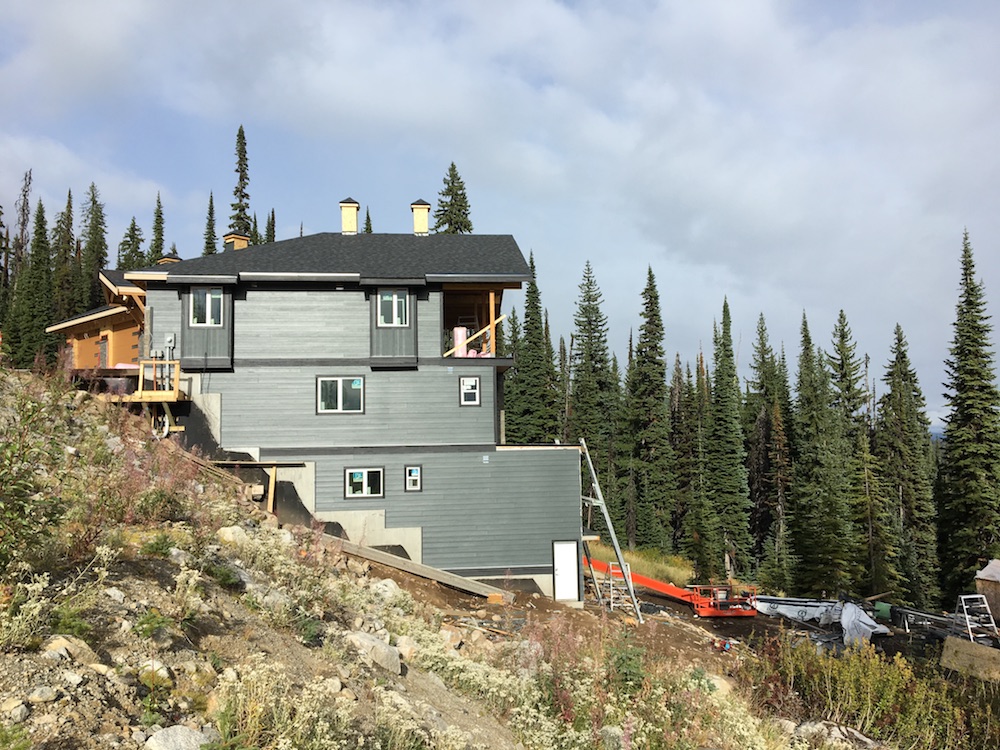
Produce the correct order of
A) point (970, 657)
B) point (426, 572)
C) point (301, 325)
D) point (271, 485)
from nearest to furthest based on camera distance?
point (970, 657), point (426, 572), point (271, 485), point (301, 325)

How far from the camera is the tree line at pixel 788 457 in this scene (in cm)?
3925

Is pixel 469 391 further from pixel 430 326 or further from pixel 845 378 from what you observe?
pixel 845 378

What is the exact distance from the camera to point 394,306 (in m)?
22.5

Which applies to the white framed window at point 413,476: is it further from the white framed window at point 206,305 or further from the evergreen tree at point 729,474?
the evergreen tree at point 729,474

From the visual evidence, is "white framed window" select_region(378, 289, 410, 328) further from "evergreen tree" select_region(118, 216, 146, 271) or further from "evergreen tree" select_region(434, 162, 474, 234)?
"evergreen tree" select_region(118, 216, 146, 271)

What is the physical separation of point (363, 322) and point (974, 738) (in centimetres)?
1853

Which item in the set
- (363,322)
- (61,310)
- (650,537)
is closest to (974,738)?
(363,322)

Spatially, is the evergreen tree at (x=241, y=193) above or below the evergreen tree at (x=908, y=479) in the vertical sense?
above

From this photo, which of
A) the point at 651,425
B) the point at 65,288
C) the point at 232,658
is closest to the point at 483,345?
the point at 232,658

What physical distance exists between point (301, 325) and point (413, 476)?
6.24 metres

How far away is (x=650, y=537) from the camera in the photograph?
56.3 meters

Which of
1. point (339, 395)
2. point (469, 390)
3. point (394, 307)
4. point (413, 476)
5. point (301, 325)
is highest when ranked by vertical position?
point (394, 307)

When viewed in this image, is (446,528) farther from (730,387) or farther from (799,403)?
(799,403)

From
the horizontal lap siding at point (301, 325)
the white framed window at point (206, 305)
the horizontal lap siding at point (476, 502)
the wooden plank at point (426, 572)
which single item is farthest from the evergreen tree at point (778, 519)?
the white framed window at point (206, 305)
